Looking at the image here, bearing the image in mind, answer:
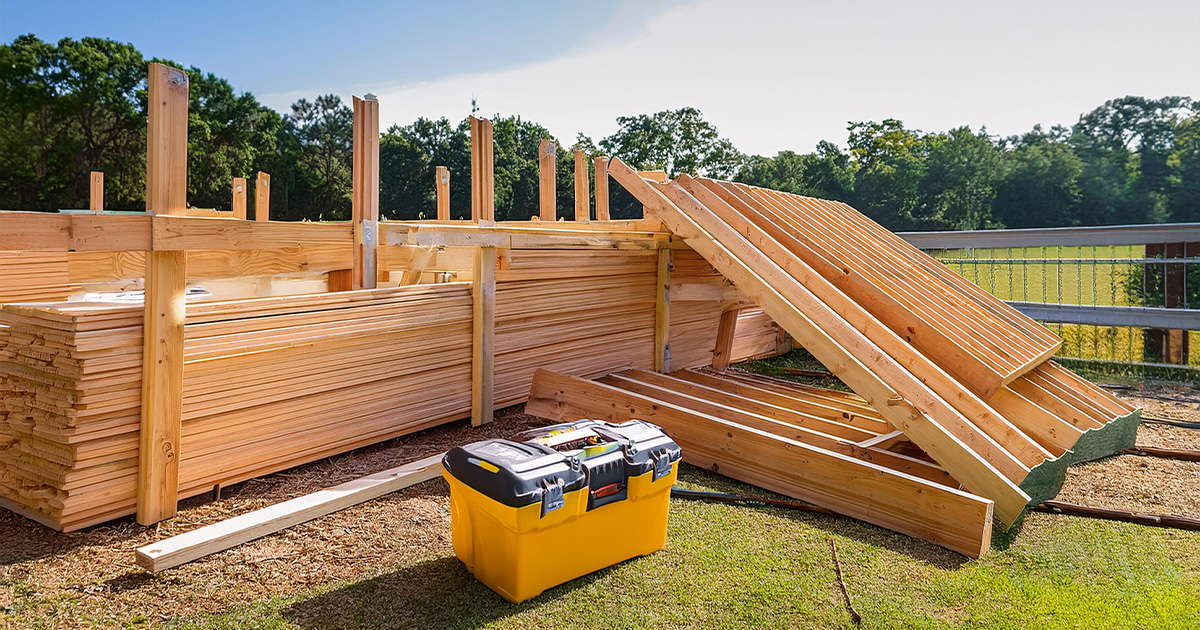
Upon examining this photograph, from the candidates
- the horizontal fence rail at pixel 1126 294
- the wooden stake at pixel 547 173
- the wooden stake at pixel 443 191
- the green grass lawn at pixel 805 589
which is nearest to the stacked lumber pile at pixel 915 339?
the green grass lawn at pixel 805 589

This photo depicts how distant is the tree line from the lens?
119 feet

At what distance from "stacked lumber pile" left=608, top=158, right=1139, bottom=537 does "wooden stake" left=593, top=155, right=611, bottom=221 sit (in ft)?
6.88

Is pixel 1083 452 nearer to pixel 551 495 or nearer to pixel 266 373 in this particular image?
pixel 551 495

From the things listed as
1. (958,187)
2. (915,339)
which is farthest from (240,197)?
(958,187)

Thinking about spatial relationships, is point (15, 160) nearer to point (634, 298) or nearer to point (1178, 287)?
point (634, 298)

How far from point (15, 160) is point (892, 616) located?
4311 centimetres

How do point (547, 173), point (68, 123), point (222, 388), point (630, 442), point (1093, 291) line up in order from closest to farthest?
1. point (630, 442)
2. point (222, 388)
3. point (547, 173)
4. point (1093, 291)
5. point (68, 123)

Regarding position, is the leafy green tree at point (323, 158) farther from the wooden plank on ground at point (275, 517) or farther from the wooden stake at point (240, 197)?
the wooden plank on ground at point (275, 517)

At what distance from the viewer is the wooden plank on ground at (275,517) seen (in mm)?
3549

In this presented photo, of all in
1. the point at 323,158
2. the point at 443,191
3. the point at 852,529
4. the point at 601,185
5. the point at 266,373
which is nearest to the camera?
the point at 852,529

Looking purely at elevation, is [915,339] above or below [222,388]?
above

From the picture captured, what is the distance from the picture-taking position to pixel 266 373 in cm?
464

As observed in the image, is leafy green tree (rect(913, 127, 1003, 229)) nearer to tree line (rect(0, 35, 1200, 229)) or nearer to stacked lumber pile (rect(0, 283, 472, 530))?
tree line (rect(0, 35, 1200, 229))

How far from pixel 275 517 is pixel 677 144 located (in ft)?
179
